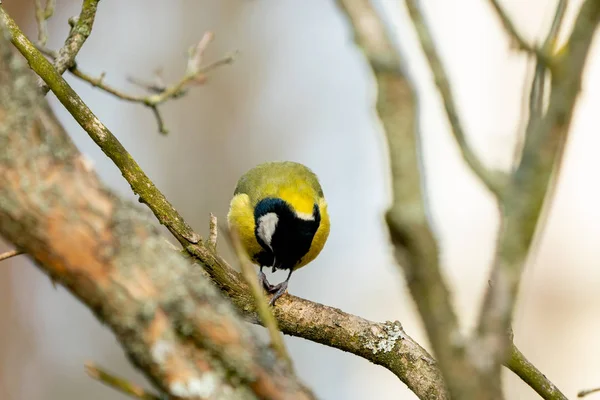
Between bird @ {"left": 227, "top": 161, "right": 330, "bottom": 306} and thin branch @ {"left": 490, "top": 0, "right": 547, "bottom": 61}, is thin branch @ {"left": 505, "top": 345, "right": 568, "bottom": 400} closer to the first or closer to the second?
thin branch @ {"left": 490, "top": 0, "right": 547, "bottom": 61}

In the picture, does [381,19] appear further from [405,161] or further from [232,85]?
[232,85]

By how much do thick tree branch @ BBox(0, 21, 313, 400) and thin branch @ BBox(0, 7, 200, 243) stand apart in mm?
1163

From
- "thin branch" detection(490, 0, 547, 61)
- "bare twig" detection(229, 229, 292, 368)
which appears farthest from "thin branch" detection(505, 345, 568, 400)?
"bare twig" detection(229, 229, 292, 368)

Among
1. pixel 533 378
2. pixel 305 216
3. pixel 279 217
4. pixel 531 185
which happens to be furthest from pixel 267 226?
pixel 531 185

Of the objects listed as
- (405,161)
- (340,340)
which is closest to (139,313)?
(405,161)

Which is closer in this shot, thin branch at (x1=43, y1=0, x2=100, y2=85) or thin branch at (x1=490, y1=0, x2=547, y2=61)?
thin branch at (x1=490, y1=0, x2=547, y2=61)

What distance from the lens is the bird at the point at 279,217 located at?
2850 millimetres

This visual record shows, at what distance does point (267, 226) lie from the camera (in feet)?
9.39

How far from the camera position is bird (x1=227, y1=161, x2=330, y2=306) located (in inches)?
112

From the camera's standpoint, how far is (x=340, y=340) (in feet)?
6.02

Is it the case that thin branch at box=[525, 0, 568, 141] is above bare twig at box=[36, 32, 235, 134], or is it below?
below

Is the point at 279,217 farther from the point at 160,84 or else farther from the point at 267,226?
the point at 160,84

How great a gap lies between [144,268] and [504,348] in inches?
11.5

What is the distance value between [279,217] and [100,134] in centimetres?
122
